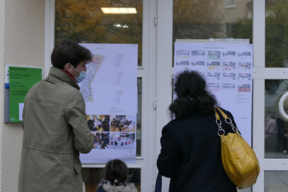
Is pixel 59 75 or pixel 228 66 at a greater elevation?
pixel 228 66

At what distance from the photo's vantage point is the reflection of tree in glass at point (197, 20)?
132 inches

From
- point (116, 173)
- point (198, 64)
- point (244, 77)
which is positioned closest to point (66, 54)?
point (116, 173)

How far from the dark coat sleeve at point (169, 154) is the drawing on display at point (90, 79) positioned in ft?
4.49

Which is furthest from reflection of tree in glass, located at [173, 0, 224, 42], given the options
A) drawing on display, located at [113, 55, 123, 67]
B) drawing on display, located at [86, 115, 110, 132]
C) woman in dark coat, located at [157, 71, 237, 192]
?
woman in dark coat, located at [157, 71, 237, 192]

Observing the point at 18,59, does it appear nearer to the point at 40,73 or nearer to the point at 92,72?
the point at 40,73

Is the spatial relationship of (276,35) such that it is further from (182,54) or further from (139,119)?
(139,119)

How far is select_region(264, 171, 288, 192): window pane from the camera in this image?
330 centimetres

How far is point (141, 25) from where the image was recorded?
11.1 feet

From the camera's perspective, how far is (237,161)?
2.05m

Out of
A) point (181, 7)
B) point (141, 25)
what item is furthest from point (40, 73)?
point (181, 7)

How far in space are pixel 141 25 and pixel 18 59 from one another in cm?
130

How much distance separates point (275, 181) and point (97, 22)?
99.5 inches

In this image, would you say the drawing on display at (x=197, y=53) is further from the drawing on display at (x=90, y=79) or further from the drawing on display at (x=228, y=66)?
the drawing on display at (x=90, y=79)

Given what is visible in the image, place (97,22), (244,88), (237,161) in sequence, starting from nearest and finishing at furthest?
(237,161) < (244,88) < (97,22)
